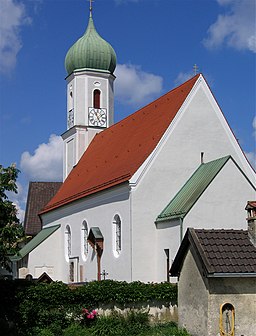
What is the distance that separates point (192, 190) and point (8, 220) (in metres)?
8.62

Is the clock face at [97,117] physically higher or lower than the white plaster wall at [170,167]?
higher

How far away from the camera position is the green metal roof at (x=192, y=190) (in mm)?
25816

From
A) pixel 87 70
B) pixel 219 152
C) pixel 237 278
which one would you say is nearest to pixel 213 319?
pixel 237 278

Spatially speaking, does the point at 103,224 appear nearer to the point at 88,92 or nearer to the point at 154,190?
the point at 154,190

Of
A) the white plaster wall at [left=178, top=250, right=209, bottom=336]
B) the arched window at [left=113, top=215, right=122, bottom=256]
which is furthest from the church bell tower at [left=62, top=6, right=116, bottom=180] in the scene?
the white plaster wall at [left=178, top=250, right=209, bottom=336]

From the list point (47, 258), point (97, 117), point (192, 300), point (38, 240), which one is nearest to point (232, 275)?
point (192, 300)

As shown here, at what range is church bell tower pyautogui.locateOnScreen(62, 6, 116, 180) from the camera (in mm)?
43500

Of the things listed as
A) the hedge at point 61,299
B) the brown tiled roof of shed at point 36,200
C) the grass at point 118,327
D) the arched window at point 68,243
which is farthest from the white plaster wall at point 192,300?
the brown tiled roof of shed at point 36,200

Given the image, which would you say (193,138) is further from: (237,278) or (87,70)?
(87,70)

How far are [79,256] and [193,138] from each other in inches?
457

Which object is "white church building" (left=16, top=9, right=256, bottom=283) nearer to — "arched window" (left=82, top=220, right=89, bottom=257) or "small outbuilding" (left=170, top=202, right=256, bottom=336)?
"arched window" (left=82, top=220, right=89, bottom=257)

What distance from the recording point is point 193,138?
95.5ft

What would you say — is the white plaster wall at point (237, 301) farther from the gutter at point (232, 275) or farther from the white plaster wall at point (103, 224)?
the white plaster wall at point (103, 224)

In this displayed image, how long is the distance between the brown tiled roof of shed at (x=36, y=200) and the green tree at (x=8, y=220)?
2982 centimetres
